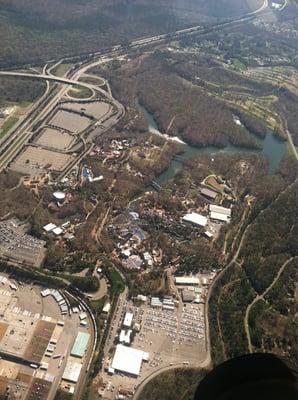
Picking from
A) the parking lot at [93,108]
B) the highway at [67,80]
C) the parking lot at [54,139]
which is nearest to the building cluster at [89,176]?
the parking lot at [54,139]

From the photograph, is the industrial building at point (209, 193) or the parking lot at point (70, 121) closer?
the industrial building at point (209, 193)

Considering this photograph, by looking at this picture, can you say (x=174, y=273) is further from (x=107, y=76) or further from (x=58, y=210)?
(x=107, y=76)

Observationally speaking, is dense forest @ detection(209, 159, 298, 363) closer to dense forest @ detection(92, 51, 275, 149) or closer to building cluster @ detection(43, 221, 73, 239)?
dense forest @ detection(92, 51, 275, 149)

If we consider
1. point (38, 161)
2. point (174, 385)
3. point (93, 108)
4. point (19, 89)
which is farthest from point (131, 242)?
point (19, 89)

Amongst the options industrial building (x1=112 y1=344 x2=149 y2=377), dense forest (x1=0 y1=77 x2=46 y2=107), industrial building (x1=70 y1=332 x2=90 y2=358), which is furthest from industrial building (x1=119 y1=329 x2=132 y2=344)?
dense forest (x1=0 y1=77 x2=46 y2=107)

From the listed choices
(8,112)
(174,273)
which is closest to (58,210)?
(174,273)

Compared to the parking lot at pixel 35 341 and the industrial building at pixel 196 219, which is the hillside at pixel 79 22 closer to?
the industrial building at pixel 196 219

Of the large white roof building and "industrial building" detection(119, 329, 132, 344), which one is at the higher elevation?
the large white roof building
